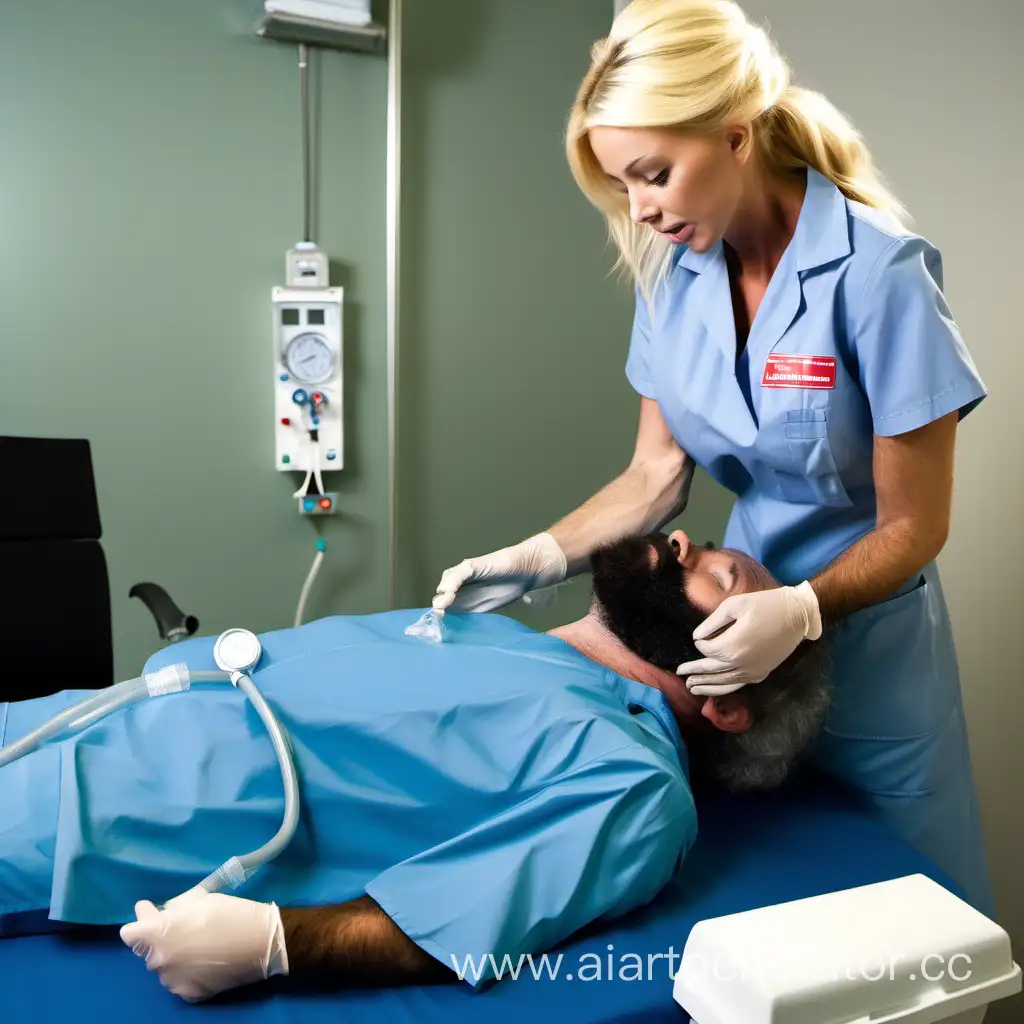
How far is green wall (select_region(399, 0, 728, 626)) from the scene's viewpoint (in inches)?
99.4

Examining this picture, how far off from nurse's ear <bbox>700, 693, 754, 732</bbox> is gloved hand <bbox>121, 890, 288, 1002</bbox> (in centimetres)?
65

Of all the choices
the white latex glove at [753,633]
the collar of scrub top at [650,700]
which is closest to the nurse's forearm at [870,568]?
the white latex glove at [753,633]

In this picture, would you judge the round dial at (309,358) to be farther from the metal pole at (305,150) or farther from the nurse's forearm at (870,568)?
the nurse's forearm at (870,568)

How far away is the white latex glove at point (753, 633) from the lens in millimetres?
1244

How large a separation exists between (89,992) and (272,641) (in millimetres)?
507

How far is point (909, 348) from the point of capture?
127cm

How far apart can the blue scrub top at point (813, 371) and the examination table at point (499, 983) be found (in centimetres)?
48

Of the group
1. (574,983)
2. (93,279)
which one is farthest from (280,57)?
(574,983)

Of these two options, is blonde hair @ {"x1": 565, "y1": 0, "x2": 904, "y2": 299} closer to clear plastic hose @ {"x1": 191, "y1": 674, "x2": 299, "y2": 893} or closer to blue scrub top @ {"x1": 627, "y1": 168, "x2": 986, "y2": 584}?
blue scrub top @ {"x1": 627, "y1": 168, "x2": 986, "y2": 584}

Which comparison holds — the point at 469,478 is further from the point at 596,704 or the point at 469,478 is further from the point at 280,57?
the point at 596,704

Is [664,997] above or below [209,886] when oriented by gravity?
below

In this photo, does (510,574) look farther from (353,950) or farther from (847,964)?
(847,964)

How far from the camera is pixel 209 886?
1.04m

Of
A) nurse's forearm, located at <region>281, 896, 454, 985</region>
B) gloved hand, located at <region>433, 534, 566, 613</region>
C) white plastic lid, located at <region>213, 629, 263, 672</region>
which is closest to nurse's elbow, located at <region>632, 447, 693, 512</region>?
gloved hand, located at <region>433, 534, 566, 613</region>
